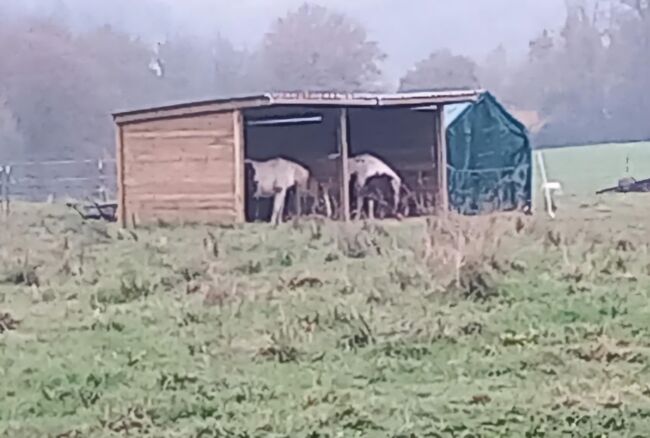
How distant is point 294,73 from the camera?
130ft

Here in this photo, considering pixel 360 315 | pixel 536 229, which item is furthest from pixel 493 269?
pixel 536 229

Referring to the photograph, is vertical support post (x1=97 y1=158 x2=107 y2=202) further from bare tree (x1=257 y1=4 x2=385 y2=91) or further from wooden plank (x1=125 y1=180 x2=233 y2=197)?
bare tree (x1=257 y1=4 x2=385 y2=91)

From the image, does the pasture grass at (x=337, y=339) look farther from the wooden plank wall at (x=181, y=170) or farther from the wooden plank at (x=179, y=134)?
the wooden plank at (x=179, y=134)

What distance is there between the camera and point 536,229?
36.3ft

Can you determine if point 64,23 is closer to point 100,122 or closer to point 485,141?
point 100,122

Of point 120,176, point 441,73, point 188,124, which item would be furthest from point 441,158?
point 441,73

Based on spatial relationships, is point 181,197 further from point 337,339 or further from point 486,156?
point 337,339

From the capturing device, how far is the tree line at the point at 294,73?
116ft

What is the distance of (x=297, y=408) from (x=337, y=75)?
3467 cm

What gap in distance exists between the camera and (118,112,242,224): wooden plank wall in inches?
587

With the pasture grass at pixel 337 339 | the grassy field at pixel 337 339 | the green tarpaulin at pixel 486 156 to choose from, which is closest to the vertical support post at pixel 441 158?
the green tarpaulin at pixel 486 156

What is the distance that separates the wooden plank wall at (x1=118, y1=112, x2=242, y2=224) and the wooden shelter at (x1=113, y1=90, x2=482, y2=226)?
0.01m

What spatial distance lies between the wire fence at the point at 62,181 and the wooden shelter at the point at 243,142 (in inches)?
265

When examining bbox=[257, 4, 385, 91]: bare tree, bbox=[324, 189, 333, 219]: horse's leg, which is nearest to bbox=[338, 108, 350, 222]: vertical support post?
bbox=[324, 189, 333, 219]: horse's leg
